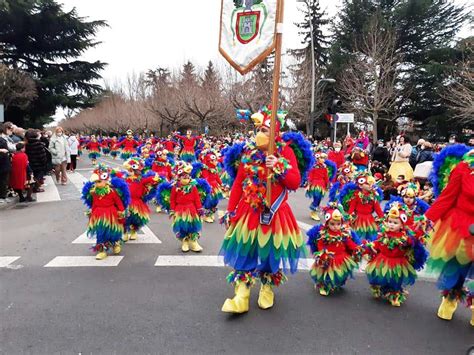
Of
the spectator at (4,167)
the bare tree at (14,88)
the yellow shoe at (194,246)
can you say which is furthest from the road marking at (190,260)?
the bare tree at (14,88)

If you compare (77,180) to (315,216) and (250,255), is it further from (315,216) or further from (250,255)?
(250,255)

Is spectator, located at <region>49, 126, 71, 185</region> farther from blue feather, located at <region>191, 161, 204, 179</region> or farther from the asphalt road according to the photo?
the asphalt road

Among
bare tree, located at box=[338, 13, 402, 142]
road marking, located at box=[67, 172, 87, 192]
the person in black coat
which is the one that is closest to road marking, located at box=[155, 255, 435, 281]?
the person in black coat

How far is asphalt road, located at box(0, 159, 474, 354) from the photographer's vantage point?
3305 millimetres

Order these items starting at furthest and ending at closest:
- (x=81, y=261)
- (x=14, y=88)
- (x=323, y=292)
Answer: (x=14, y=88) < (x=81, y=261) < (x=323, y=292)

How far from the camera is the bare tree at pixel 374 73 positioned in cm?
2432

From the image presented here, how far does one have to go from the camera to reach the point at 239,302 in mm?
3791

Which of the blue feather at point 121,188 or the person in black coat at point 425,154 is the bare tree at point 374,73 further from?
the blue feather at point 121,188

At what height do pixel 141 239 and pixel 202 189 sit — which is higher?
pixel 202 189

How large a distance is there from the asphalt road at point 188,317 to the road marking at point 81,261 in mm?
122

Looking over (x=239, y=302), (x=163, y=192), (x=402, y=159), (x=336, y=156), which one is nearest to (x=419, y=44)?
(x=336, y=156)

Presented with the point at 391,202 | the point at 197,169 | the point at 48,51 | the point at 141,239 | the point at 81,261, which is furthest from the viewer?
the point at 48,51

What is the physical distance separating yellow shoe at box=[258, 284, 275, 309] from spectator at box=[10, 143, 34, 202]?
8349 millimetres

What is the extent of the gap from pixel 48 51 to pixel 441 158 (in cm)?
2943
